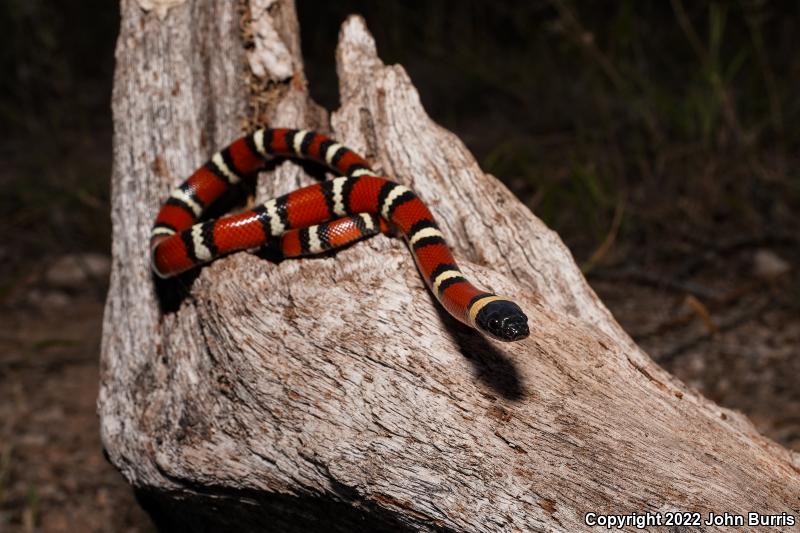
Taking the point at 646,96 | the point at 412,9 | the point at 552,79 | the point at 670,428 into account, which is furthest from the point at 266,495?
the point at 412,9

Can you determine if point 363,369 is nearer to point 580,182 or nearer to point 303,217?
point 303,217

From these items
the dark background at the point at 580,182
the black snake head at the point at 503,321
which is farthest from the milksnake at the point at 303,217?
the dark background at the point at 580,182

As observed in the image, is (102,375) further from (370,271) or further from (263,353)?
(370,271)

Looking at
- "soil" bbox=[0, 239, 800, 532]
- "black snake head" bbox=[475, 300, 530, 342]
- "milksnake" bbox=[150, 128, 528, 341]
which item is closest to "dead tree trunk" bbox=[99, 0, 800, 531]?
"milksnake" bbox=[150, 128, 528, 341]

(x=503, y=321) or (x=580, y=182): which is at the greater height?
(x=580, y=182)

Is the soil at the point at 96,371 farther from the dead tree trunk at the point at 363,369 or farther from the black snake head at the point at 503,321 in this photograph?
the black snake head at the point at 503,321

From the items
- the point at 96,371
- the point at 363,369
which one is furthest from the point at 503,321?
the point at 96,371

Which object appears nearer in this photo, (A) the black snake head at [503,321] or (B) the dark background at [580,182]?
(A) the black snake head at [503,321]
